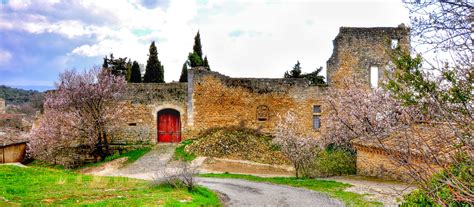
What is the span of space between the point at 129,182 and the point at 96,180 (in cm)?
114

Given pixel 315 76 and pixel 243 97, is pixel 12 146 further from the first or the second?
pixel 315 76

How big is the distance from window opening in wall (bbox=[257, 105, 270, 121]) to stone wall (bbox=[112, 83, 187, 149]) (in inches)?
180

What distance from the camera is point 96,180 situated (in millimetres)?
17344

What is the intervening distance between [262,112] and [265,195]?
14934mm

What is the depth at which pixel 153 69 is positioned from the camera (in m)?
40.4

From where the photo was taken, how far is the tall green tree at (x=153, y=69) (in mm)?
40219

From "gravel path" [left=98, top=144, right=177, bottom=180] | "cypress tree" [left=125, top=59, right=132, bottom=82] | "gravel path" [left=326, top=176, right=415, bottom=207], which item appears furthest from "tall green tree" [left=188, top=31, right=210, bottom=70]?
"gravel path" [left=326, top=176, right=415, bottom=207]

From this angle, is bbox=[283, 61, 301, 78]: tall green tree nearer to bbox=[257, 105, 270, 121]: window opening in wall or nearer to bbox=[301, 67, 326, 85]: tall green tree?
bbox=[301, 67, 326, 85]: tall green tree

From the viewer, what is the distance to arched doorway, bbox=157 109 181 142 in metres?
31.1

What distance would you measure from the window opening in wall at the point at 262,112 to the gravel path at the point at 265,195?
35.1ft

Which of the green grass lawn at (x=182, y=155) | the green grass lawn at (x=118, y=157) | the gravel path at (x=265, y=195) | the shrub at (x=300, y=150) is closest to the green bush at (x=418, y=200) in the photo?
the gravel path at (x=265, y=195)

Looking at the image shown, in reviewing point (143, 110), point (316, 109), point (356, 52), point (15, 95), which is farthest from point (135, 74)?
point (15, 95)

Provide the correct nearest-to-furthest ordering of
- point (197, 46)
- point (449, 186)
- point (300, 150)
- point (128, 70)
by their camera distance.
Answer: point (449, 186), point (300, 150), point (197, 46), point (128, 70)

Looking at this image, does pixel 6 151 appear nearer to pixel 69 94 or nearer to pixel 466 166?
pixel 69 94
